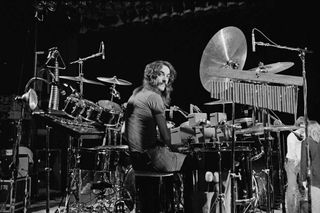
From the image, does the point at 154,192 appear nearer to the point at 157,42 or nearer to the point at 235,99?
the point at 235,99

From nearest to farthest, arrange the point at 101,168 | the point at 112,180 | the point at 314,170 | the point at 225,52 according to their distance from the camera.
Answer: the point at 225,52
the point at 314,170
the point at 101,168
the point at 112,180

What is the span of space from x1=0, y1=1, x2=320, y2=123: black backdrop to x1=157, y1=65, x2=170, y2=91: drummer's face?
4119 millimetres

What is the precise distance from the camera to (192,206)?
3467 mm

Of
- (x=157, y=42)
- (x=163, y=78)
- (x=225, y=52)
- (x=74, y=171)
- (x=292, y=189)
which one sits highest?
(x=157, y=42)

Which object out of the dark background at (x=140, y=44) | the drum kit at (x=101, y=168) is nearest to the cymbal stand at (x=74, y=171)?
the drum kit at (x=101, y=168)

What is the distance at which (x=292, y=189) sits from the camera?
17.3ft

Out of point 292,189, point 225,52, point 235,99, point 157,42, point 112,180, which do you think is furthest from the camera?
point 157,42

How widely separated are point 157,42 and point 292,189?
4.47 meters

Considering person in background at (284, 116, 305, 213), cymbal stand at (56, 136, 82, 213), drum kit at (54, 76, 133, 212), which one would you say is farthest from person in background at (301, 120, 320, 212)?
cymbal stand at (56, 136, 82, 213)

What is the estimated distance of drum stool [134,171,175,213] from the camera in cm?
279

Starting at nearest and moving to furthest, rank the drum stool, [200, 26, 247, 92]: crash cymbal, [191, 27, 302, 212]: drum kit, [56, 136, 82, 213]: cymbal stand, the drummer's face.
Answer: the drum stool, the drummer's face, [191, 27, 302, 212]: drum kit, [200, 26, 247, 92]: crash cymbal, [56, 136, 82, 213]: cymbal stand

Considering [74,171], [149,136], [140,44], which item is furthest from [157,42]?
[149,136]

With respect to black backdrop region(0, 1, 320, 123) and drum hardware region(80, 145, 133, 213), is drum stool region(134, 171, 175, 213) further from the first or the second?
black backdrop region(0, 1, 320, 123)

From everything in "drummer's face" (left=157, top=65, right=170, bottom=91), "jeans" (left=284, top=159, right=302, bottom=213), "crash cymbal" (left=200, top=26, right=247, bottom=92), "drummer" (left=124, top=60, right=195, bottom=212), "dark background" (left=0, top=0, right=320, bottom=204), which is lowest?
"jeans" (left=284, top=159, right=302, bottom=213)
